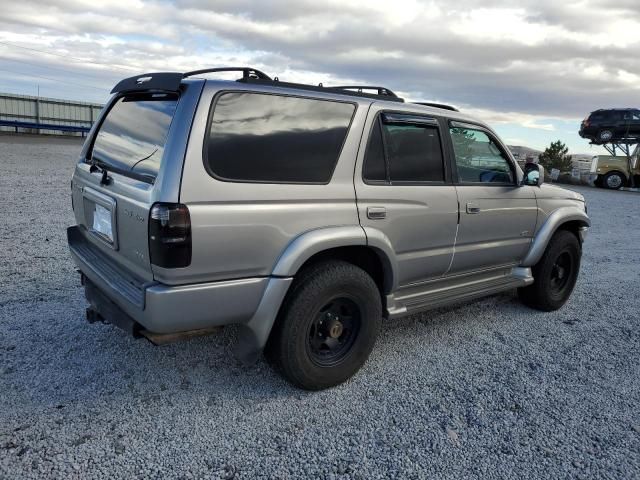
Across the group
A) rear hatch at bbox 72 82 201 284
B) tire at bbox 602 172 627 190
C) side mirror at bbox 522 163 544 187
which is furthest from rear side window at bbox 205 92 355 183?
tire at bbox 602 172 627 190

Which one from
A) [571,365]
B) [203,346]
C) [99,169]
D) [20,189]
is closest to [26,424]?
[203,346]

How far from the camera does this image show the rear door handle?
10.6 feet

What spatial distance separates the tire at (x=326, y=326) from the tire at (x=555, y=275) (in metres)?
2.19

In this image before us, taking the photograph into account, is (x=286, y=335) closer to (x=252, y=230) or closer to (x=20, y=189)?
(x=252, y=230)

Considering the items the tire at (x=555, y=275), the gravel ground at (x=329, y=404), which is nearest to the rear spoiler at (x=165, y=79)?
the gravel ground at (x=329, y=404)

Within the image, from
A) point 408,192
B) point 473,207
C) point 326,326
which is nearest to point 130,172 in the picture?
point 326,326

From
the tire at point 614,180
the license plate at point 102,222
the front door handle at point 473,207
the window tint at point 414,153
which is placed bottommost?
the license plate at point 102,222

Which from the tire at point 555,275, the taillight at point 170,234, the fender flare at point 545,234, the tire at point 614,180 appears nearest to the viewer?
the taillight at point 170,234

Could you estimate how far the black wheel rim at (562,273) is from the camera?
500 centimetres

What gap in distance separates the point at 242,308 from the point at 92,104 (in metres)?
32.4

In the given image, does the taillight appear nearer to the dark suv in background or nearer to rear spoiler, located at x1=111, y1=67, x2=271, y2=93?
rear spoiler, located at x1=111, y1=67, x2=271, y2=93

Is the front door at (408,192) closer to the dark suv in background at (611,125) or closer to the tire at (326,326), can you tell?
the tire at (326,326)

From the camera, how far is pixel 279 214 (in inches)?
110

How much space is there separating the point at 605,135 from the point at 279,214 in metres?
27.2
